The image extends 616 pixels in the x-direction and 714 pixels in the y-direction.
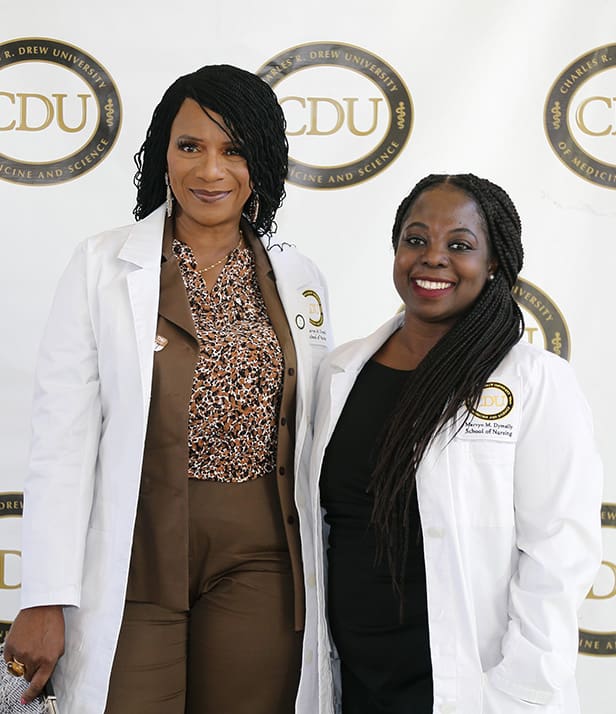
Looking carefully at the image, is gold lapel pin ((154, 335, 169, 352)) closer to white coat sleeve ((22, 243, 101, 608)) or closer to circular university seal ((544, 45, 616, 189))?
white coat sleeve ((22, 243, 101, 608))

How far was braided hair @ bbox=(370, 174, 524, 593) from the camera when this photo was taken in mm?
1245

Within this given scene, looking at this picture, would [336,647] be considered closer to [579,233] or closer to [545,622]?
[545,622]

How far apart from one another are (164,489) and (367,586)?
1.10 feet

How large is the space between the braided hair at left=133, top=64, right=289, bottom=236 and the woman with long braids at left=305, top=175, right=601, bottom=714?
297mm

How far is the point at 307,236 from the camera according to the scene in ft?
6.85

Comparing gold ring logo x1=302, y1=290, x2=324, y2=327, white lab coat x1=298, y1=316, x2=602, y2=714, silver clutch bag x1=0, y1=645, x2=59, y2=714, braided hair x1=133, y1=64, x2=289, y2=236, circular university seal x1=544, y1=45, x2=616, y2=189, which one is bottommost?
silver clutch bag x1=0, y1=645, x2=59, y2=714

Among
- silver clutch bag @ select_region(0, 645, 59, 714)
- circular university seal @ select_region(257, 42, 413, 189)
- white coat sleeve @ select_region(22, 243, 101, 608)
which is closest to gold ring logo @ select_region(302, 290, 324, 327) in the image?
white coat sleeve @ select_region(22, 243, 101, 608)

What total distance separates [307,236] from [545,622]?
116 cm

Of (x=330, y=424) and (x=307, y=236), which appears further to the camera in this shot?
(x=307, y=236)

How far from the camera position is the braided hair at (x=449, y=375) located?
1.25m

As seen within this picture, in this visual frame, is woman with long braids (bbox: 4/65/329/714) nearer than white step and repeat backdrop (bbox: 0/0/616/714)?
Yes

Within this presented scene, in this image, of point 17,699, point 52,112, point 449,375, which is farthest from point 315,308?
point 52,112

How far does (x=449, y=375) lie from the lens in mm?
1281

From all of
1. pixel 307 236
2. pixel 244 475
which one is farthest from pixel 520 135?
pixel 244 475
